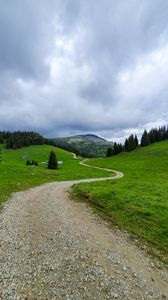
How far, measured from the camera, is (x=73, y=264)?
7.49m

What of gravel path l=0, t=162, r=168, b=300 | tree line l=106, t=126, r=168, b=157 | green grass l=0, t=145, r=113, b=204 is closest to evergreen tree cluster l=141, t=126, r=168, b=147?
tree line l=106, t=126, r=168, b=157

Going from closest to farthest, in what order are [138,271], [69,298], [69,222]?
[69,298], [138,271], [69,222]

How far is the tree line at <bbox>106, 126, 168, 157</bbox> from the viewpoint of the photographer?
372 feet

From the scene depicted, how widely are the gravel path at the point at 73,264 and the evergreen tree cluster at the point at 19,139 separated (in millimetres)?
144556

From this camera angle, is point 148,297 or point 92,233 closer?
point 148,297

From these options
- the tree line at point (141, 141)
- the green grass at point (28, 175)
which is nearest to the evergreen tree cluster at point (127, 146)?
the tree line at point (141, 141)

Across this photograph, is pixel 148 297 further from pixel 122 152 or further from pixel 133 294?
pixel 122 152

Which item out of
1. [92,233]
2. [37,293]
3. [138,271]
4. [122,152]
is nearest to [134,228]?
[92,233]

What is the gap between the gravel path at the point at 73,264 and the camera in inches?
238

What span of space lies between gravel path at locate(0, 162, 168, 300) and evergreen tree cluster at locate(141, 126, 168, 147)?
114 meters

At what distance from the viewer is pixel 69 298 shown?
576 cm

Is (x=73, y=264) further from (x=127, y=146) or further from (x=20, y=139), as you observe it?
(x=20, y=139)

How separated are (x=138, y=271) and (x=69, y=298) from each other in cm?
288

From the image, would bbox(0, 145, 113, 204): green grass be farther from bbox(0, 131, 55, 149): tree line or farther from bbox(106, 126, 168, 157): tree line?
bbox(0, 131, 55, 149): tree line
